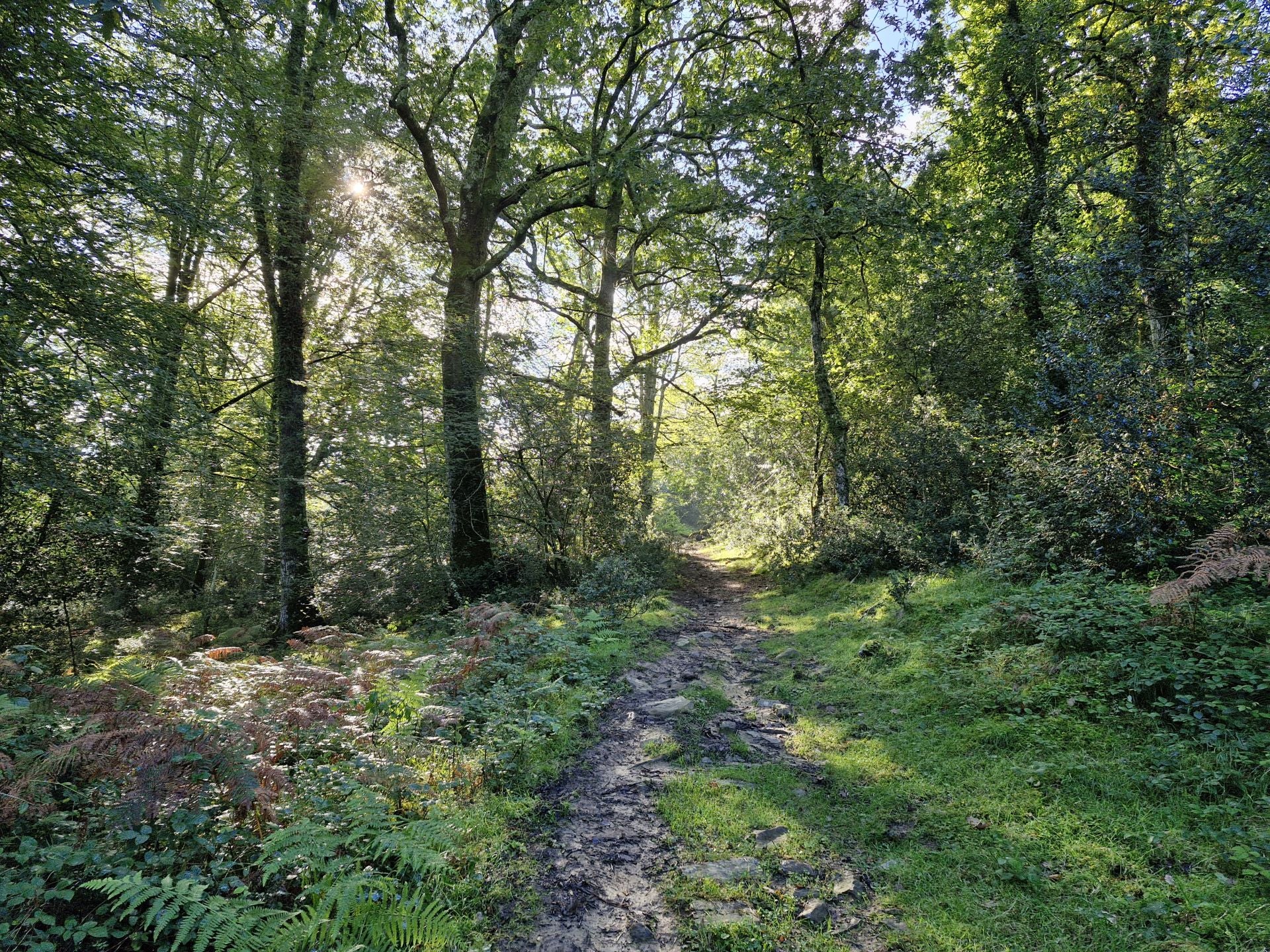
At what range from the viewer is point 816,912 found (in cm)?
319

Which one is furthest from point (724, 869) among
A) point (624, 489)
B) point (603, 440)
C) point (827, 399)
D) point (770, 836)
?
point (827, 399)

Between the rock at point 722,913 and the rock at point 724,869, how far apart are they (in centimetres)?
19

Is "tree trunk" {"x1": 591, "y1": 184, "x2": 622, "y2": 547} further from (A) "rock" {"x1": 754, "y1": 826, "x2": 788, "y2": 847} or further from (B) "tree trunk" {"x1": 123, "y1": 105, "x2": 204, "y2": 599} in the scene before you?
(A) "rock" {"x1": 754, "y1": 826, "x2": 788, "y2": 847}

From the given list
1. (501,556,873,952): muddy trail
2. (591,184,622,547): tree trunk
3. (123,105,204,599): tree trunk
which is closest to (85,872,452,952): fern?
(501,556,873,952): muddy trail

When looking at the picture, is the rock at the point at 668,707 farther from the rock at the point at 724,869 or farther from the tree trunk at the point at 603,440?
the tree trunk at the point at 603,440

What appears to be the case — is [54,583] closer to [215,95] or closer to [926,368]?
[215,95]

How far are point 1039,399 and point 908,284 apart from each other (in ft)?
19.0

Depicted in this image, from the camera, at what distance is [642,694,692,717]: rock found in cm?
613

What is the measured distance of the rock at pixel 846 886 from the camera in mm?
3365

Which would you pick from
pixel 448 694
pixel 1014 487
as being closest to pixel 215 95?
pixel 448 694

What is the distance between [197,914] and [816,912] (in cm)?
312

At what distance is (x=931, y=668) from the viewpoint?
20.6 ft

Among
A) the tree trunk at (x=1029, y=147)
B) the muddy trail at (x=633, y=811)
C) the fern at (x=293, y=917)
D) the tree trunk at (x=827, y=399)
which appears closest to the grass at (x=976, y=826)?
the muddy trail at (x=633, y=811)

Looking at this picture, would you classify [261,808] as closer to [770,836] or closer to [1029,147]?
[770,836]
